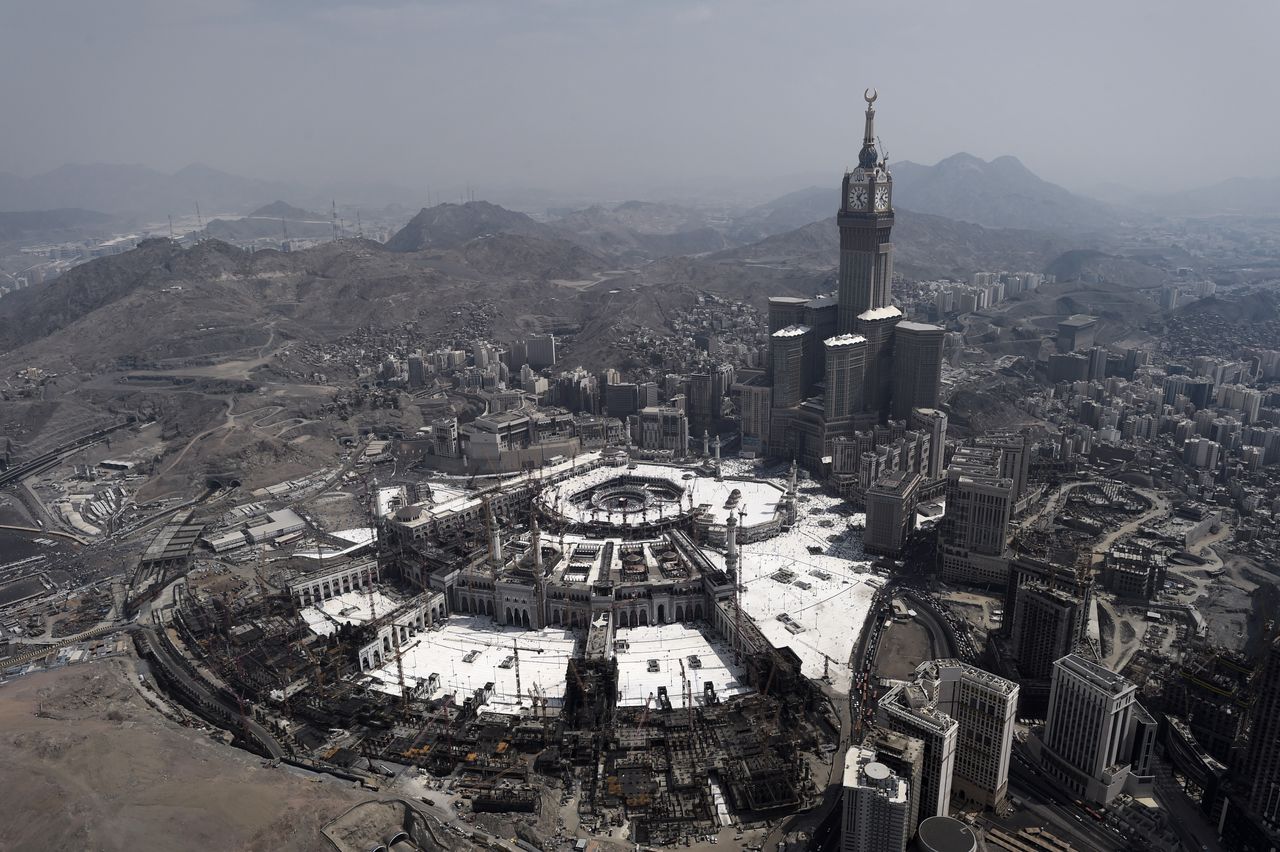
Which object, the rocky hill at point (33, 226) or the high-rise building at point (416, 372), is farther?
the rocky hill at point (33, 226)

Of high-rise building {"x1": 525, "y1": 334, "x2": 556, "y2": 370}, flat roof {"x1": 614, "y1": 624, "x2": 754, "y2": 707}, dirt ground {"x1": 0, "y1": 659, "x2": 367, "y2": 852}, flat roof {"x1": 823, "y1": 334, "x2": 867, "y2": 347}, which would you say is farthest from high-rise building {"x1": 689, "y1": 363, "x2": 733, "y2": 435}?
dirt ground {"x1": 0, "y1": 659, "x2": 367, "y2": 852}

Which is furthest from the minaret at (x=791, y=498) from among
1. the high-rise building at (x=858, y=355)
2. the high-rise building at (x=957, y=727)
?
the high-rise building at (x=957, y=727)

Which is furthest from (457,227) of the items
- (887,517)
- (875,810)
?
(875,810)

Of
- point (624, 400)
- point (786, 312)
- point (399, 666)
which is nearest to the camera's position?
point (399, 666)

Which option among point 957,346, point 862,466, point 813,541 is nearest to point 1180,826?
point 813,541

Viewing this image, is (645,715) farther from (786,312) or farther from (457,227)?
(457,227)

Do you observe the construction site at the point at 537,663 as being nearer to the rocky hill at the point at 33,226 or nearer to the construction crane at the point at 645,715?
the construction crane at the point at 645,715

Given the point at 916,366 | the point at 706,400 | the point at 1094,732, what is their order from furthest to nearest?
1. the point at 706,400
2. the point at 916,366
3. the point at 1094,732
